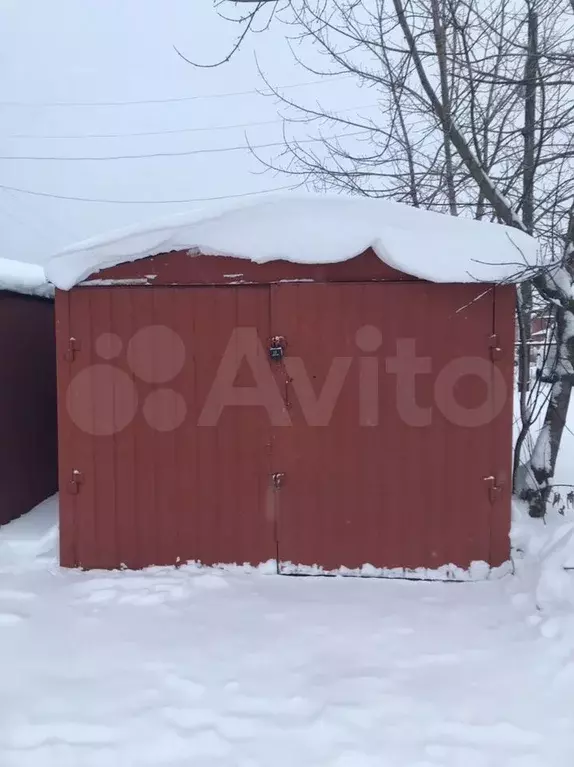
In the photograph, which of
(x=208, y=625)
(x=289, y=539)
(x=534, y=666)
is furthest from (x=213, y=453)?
(x=534, y=666)

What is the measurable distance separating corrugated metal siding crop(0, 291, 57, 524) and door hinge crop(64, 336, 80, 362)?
1271 mm

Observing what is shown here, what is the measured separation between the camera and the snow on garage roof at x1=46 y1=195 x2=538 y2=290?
3.78m

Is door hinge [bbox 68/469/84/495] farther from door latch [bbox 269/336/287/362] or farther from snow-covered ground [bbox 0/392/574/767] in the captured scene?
door latch [bbox 269/336/287/362]

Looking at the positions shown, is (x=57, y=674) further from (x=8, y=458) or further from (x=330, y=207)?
(x=330, y=207)

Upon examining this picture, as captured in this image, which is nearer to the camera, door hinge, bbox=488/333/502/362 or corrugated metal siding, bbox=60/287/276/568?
door hinge, bbox=488/333/502/362

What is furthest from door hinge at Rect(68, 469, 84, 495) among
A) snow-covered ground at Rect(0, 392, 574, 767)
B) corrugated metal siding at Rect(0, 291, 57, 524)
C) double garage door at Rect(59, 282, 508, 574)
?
corrugated metal siding at Rect(0, 291, 57, 524)

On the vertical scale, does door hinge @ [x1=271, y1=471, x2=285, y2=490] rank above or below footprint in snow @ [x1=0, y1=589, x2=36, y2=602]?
above

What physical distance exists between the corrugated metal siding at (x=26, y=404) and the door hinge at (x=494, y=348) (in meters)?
3.58

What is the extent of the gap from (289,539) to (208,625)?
809 millimetres

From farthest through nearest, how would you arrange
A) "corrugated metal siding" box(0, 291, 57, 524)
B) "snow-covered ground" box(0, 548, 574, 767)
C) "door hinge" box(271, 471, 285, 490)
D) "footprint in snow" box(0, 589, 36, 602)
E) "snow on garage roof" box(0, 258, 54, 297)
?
"corrugated metal siding" box(0, 291, 57, 524)
"snow on garage roof" box(0, 258, 54, 297)
"door hinge" box(271, 471, 285, 490)
"footprint in snow" box(0, 589, 36, 602)
"snow-covered ground" box(0, 548, 574, 767)

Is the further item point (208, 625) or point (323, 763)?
point (208, 625)

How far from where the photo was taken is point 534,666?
299 centimetres

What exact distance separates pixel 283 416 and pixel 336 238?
1.10 metres

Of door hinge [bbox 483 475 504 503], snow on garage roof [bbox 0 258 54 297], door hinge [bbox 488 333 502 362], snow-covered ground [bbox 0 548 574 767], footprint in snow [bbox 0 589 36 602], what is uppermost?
snow on garage roof [bbox 0 258 54 297]
